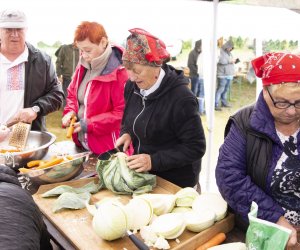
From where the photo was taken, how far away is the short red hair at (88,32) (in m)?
2.52

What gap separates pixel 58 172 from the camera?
6.64 ft

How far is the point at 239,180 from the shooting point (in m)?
1.69

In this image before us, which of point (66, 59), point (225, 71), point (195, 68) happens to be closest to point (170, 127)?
point (66, 59)

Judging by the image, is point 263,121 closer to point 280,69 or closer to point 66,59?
point 280,69

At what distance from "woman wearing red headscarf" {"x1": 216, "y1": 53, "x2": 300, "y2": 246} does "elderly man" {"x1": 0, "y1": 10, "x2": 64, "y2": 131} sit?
69.1 inches

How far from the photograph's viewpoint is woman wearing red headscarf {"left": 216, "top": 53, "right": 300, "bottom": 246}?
5.24 ft

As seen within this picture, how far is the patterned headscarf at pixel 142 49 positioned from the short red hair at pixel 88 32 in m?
0.56

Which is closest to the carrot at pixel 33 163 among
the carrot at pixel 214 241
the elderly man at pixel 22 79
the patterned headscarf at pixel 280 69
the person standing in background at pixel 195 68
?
the elderly man at pixel 22 79

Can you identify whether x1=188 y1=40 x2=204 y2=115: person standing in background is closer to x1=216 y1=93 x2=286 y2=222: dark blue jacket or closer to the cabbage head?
the cabbage head

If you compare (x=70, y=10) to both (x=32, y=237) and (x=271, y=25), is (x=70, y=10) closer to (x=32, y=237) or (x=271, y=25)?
(x=271, y=25)

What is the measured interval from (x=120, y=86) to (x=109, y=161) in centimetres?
88

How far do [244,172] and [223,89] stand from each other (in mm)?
8489

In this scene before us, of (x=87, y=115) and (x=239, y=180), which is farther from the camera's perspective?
(x=87, y=115)

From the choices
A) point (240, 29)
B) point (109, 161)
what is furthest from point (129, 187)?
point (240, 29)
